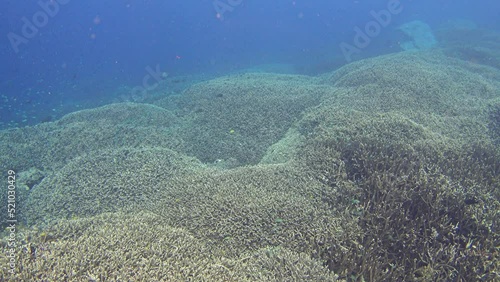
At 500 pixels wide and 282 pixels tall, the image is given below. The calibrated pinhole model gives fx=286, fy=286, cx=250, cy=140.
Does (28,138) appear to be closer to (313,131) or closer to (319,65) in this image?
(313,131)

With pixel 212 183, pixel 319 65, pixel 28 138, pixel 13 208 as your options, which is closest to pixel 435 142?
pixel 212 183

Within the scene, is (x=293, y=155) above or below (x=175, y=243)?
below

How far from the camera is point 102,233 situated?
13.5 ft

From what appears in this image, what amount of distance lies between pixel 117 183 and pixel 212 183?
2385 mm

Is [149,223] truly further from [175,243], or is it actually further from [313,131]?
[313,131]

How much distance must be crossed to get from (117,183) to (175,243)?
327 centimetres

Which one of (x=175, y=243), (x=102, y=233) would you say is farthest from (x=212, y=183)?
(x=102, y=233)

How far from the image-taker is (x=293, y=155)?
7277 millimetres

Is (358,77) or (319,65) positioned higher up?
(358,77)

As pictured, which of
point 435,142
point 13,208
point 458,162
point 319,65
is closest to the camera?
point 458,162

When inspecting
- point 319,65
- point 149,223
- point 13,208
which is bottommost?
point 319,65

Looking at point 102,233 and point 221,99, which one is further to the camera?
point 221,99

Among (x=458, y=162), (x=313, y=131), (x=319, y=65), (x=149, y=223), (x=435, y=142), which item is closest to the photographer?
(x=149, y=223)

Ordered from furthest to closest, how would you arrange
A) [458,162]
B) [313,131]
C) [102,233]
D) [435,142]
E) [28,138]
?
[28,138] < [313,131] < [435,142] < [458,162] < [102,233]
